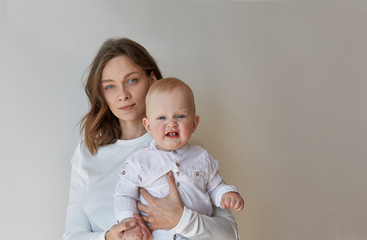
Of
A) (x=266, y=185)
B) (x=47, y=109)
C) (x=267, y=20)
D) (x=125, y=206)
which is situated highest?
(x=267, y=20)

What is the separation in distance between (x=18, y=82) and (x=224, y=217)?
134 centimetres

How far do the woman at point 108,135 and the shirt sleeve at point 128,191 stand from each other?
0.63ft

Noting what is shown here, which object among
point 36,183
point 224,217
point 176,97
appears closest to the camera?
point 176,97

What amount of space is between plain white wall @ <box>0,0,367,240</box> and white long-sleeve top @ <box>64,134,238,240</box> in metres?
→ 0.39

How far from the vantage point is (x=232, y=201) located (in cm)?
161

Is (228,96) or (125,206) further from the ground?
(228,96)

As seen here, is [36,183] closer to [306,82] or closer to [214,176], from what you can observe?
[214,176]

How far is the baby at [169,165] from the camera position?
5.37 ft

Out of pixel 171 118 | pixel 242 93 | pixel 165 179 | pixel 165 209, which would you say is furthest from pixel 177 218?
pixel 242 93

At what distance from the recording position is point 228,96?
246cm

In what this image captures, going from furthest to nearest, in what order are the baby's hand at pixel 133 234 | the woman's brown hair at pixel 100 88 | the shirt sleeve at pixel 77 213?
the woman's brown hair at pixel 100 88
the shirt sleeve at pixel 77 213
the baby's hand at pixel 133 234

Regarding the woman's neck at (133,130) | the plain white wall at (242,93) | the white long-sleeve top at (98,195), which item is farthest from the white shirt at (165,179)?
the plain white wall at (242,93)

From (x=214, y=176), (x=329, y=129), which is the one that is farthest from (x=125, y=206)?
(x=329, y=129)

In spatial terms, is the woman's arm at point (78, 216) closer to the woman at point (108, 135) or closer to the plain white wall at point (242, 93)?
the woman at point (108, 135)
